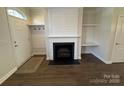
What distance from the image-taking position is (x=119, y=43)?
3490 mm

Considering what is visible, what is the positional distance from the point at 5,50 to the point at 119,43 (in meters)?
4.05

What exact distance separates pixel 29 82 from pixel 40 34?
296cm

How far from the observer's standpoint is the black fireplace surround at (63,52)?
158 inches

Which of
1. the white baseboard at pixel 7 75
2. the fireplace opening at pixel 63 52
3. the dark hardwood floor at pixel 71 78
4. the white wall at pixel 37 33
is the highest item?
the white wall at pixel 37 33

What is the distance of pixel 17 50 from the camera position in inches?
129

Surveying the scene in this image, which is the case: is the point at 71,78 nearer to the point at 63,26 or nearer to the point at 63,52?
the point at 63,52

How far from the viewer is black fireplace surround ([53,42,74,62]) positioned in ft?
13.2

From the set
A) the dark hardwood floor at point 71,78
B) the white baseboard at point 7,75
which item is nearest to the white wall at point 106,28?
the dark hardwood floor at point 71,78

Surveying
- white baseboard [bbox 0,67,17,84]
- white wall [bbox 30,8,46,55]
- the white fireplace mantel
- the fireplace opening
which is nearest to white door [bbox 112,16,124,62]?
the white fireplace mantel

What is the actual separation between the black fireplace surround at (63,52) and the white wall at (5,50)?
1.80 meters

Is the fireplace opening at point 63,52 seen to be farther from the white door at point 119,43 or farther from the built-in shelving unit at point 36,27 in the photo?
the white door at point 119,43

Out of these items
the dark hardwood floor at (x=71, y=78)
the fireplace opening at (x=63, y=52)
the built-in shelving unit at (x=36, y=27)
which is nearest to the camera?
the dark hardwood floor at (x=71, y=78)
